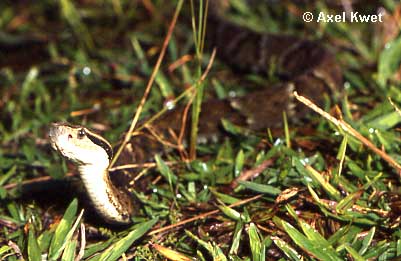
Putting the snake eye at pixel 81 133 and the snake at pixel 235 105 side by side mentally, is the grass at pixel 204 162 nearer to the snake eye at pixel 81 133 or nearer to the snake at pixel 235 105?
the snake at pixel 235 105

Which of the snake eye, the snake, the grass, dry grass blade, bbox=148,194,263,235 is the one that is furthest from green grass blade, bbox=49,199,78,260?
the snake eye

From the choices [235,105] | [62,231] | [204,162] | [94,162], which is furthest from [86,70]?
[94,162]

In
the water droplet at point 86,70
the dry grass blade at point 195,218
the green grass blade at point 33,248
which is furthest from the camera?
the water droplet at point 86,70

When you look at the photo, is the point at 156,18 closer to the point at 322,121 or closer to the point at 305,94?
the point at 305,94

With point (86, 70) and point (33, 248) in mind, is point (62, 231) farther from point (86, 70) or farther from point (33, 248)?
point (86, 70)

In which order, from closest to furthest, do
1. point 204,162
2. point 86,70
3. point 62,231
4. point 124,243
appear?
point 124,243, point 62,231, point 204,162, point 86,70

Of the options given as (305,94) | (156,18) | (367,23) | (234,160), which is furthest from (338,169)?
(156,18)

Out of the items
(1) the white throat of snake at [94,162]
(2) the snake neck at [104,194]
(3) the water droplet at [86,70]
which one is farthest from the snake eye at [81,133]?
(3) the water droplet at [86,70]
